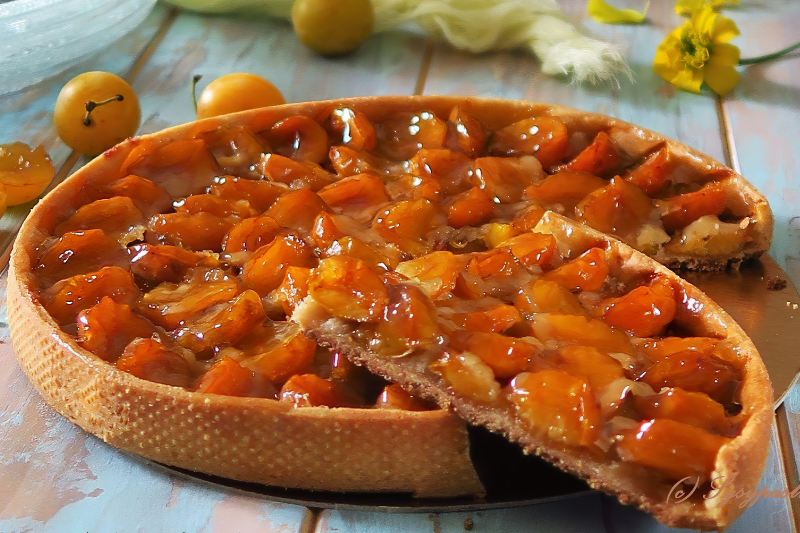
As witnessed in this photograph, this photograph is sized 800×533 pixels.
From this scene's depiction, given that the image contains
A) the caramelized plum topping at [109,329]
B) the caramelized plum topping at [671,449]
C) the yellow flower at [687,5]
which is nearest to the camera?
the caramelized plum topping at [671,449]

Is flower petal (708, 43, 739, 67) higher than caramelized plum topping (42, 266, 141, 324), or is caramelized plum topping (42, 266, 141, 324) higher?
caramelized plum topping (42, 266, 141, 324)

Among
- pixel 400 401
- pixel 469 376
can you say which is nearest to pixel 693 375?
pixel 469 376

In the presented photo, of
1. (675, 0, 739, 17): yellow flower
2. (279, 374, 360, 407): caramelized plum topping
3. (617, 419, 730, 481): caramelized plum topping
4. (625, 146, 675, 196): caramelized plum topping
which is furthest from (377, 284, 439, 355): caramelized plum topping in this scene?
(675, 0, 739, 17): yellow flower

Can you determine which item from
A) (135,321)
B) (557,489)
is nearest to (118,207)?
(135,321)

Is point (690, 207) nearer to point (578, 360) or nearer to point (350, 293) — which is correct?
point (578, 360)

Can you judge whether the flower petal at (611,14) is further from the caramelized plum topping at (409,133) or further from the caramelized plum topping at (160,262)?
the caramelized plum topping at (160,262)

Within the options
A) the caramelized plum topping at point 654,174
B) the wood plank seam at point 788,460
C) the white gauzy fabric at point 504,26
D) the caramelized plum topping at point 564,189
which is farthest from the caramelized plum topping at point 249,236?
the white gauzy fabric at point 504,26

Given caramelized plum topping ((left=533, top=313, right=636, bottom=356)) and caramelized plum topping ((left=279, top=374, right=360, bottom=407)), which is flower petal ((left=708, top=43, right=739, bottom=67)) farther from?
caramelized plum topping ((left=279, top=374, right=360, bottom=407))
